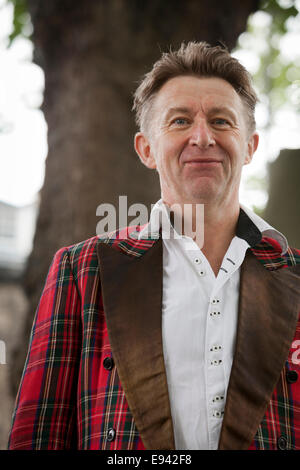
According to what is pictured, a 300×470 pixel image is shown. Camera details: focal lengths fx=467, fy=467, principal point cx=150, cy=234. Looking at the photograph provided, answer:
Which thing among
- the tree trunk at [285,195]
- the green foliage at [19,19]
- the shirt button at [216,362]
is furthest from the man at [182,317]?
the green foliage at [19,19]

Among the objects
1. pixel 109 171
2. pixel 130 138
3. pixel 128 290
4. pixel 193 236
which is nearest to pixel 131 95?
pixel 130 138

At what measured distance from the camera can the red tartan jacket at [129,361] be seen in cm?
146

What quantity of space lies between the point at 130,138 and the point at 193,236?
152cm

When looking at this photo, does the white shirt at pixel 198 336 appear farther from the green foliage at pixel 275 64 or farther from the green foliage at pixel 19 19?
the green foliage at pixel 19 19

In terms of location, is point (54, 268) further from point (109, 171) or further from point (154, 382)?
point (109, 171)

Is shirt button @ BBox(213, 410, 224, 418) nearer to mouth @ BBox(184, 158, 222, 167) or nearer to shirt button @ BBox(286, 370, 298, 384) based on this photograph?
shirt button @ BBox(286, 370, 298, 384)

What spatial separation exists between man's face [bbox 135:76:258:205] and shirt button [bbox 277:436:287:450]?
0.85 meters

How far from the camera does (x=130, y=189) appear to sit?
306cm

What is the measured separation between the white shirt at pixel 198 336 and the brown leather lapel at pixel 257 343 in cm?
4

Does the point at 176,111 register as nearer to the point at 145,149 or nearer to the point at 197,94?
the point at 197,94

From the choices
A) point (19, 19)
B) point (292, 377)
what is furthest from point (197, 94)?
point (19, 19)
